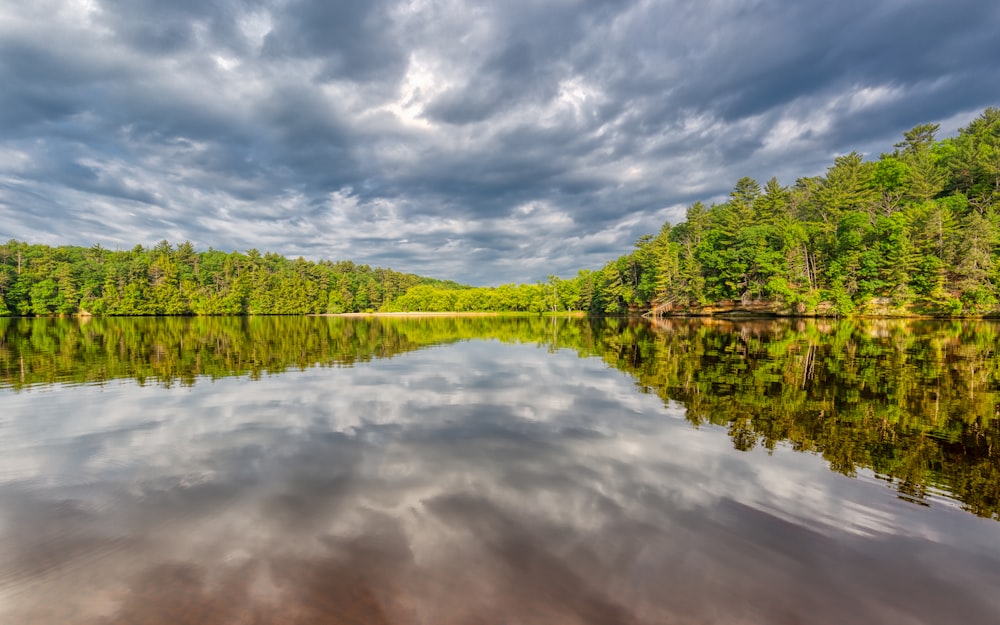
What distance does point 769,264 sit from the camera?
72.9m

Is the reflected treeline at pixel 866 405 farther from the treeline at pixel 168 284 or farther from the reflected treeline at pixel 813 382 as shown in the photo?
the treeline at pixel 168 284

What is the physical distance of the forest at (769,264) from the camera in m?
61.6

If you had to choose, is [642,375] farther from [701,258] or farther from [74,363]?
[701,258]

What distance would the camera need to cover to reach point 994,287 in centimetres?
5512

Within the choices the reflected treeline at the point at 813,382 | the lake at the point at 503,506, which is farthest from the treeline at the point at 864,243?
the lake at the point at 503,506

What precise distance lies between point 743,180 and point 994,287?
189ft

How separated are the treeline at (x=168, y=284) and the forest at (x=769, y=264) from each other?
1.47 feet

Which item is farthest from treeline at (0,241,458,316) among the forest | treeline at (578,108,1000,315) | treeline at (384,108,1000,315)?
treeline at (578,108,1000,315)

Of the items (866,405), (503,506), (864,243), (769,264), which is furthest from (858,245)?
(503,506)

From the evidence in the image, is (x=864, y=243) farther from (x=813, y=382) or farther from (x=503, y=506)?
(x=503, y=506)

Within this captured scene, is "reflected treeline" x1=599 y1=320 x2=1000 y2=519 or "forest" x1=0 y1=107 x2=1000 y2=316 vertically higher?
"forest" x1=0 y1=107 x2=1000 y2=316

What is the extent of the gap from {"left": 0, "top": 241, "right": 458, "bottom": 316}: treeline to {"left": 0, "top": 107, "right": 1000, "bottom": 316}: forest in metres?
0.45

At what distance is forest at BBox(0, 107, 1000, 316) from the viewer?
61594 millimetres

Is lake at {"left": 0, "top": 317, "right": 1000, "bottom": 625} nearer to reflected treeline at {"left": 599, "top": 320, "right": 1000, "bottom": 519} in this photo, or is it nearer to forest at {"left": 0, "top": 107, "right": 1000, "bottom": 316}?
reflected treeline at {"left": 599, "top": 320, "right": 1000, "bottom": 519}
